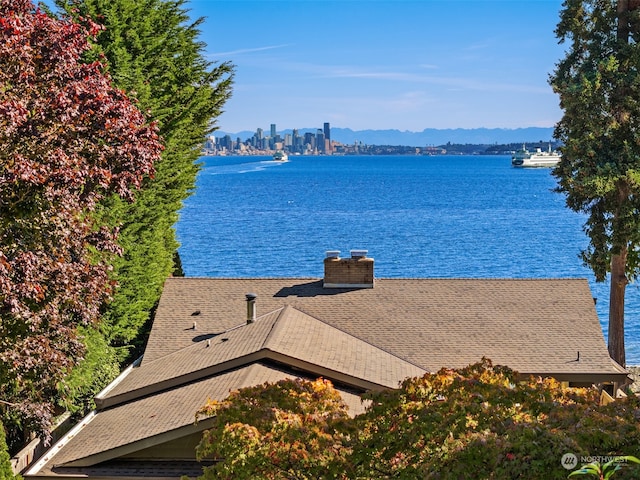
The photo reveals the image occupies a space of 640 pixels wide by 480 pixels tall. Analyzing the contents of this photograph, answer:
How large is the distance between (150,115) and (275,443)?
1759 centimetres

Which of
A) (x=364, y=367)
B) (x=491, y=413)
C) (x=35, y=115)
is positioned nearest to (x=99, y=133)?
(x=35, y=115)

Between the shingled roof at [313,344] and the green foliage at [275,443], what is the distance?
453 centimetres

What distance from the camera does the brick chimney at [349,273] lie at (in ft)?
88.2

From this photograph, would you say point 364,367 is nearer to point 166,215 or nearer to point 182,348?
point 182,348

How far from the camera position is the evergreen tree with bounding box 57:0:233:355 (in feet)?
89.0

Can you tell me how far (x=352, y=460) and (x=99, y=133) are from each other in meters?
9.22

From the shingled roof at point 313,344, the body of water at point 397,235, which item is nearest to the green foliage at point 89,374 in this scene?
the shingled roof at point 313,344

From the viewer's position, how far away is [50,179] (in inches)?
599

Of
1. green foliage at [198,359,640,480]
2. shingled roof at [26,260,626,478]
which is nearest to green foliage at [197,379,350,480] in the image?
green foliage at [198,359,640,480]

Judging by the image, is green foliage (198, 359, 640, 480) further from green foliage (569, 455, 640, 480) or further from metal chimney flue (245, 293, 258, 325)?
metal chimney flue (245, 293, 258, 325)

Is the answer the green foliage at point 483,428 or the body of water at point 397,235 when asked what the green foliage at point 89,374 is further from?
the body of water at point 397,235

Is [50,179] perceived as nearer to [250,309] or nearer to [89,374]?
[250,309]

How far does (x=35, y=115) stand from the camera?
15.2 m

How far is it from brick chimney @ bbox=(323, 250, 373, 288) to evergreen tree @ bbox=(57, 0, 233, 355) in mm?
6639
